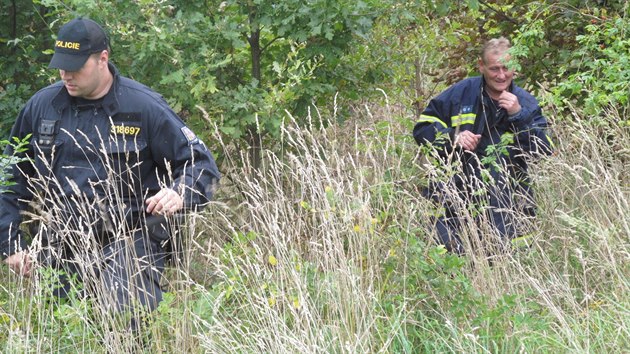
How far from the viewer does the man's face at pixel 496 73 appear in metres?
6.35

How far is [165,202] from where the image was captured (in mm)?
4812

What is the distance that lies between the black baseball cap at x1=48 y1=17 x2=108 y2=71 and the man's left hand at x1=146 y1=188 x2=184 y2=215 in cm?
88

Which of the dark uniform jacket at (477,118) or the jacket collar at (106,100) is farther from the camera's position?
the dark uniform jacket at (477,118)

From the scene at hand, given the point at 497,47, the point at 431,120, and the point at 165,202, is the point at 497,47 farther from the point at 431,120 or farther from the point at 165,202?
the point at 165,202

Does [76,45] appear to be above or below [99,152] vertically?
above

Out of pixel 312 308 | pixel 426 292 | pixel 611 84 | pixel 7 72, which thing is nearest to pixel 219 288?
pixel 312 308

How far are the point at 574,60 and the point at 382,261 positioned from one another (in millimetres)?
2923

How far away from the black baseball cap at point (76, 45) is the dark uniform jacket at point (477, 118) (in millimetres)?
2175

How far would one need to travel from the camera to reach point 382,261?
4.68 m

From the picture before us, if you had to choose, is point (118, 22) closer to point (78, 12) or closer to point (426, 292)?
point (78, 12)

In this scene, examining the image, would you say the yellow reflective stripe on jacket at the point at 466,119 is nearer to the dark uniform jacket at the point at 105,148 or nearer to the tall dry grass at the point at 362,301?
the tall dry grass at the point at 362,301

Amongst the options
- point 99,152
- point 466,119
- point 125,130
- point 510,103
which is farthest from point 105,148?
point 510,103

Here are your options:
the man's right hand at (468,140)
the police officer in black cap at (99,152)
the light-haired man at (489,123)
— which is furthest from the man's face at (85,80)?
the man's right hand at (468,140)

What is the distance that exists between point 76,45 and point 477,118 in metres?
2.60
